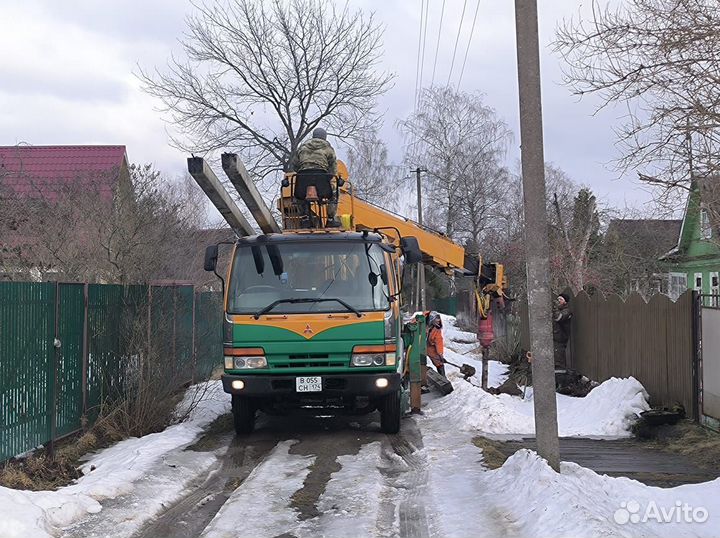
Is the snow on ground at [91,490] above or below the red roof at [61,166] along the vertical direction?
below

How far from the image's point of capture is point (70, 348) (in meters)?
9.03

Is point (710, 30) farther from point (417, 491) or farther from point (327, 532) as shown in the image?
point (327, 532)

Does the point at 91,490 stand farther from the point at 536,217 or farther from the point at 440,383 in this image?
the point at 440,383

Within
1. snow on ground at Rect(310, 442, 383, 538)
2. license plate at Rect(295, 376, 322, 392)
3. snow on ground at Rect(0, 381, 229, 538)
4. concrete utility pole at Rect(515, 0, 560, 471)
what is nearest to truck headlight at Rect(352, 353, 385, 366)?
license plate at Rect(295, 376, 322, 392)

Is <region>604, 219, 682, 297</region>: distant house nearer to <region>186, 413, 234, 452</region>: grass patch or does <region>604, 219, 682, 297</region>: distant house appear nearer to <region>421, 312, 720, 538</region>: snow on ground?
<region>186, 413, 234, 452</region>: grass patch

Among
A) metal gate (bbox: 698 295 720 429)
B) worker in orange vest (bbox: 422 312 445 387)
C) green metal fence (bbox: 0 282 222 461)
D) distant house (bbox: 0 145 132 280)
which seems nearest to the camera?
green metal fence (bbox: 0 282 222 461)

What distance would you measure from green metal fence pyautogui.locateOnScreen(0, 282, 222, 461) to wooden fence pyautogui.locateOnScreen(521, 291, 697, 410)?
7.06m

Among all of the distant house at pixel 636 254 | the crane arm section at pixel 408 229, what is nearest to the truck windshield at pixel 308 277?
the crane arm section at pixel 408 229

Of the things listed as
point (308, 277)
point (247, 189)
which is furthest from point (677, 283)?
point (247, 189)

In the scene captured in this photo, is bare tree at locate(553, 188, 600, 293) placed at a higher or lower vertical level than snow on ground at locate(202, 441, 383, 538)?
higher

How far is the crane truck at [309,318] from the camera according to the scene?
9.35 metres

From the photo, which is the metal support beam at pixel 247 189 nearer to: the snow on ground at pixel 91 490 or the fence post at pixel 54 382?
the fence post at pixel 54 382

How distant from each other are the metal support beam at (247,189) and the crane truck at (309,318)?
0.7 inches

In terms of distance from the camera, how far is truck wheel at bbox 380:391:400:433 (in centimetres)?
1002
